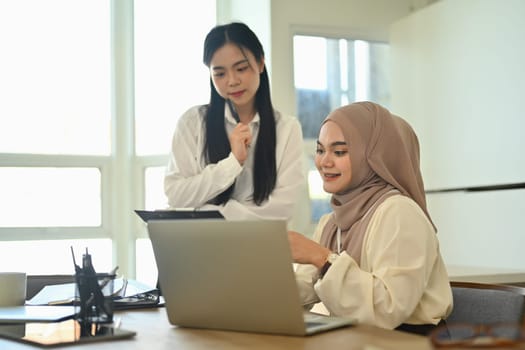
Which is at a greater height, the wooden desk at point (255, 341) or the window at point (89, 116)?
the window at point (89, 116)

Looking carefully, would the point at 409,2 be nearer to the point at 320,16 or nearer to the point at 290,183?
the point at 320,16

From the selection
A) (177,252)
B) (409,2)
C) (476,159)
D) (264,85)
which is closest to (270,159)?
(264,85)

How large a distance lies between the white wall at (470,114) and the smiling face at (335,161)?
1727 millimetres

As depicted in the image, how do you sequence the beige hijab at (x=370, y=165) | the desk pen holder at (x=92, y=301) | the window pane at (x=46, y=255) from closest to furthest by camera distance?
the desk pen holder at (x=92, y=301) < the beige hijab at (x=370, y=165) < the window pane at (x=46, y=255)

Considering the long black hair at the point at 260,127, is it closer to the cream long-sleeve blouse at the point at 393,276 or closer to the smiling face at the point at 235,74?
the smiling face at the point at 235,74

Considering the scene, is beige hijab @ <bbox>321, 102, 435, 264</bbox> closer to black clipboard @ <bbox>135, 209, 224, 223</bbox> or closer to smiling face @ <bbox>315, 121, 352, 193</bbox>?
smiling face @ <bbox>315, 121, 352, 193</bbox>

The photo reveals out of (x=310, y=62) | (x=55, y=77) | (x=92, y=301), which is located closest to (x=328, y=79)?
(x=310, y=62)

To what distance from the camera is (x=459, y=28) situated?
361cm

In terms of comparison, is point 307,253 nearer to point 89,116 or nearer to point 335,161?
point 335,161

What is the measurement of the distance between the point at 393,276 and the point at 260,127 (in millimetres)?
1042

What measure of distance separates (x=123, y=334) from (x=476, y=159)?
8.60 feet

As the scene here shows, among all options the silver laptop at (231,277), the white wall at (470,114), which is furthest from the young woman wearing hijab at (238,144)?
the white wall at (470,114)

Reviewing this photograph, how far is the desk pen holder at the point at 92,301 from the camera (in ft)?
4.14

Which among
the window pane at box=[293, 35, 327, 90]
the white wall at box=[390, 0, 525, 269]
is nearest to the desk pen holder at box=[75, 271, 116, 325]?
the white wall at box=[390, 0, 525, 269]
